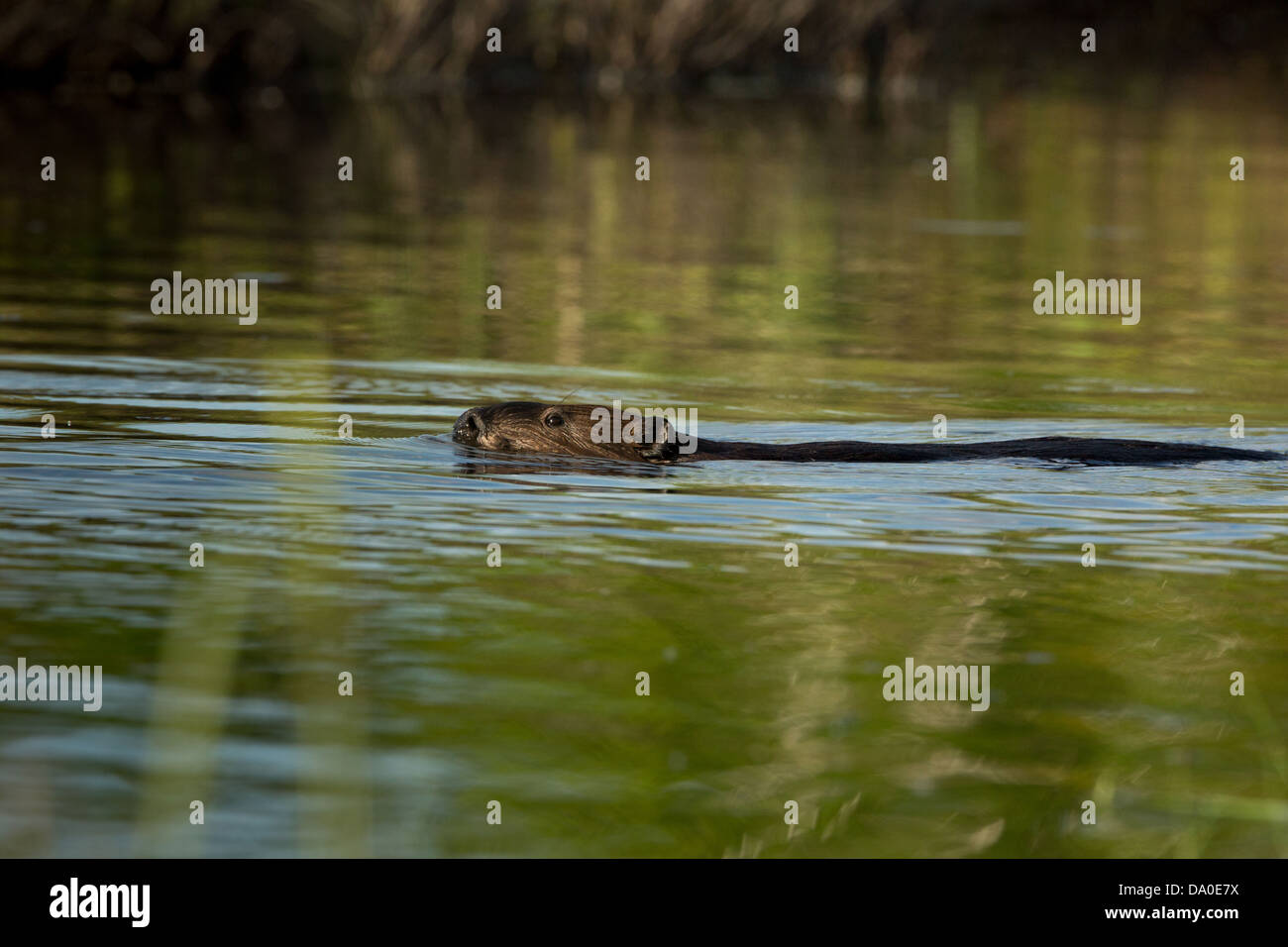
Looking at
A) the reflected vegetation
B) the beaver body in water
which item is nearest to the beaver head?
the beaver body in water

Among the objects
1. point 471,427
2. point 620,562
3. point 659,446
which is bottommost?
point 620,562

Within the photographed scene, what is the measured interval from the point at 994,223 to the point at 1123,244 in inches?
90.1

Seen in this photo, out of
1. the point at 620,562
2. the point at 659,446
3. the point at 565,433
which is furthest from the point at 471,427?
the point at 620,562

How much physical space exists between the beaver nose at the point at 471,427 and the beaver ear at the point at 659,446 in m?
0.80

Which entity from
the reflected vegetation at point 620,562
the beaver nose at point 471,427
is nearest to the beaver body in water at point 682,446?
the beaver nose at point 471,427

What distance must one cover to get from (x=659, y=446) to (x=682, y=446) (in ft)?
0.53

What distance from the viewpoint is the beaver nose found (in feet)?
38.2

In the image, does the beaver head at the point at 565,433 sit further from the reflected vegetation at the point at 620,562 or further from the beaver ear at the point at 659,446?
the reflected vegetation at the point at 620,562

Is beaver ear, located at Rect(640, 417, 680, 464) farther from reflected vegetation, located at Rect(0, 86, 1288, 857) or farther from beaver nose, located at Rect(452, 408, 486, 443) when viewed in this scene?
beaver nose, located at Rect(452, 408, 486, 443)

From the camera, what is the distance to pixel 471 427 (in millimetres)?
11656

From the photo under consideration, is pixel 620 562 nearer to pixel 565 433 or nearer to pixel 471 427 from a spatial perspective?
pixel 565 433

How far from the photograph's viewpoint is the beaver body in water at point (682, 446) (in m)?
11.4

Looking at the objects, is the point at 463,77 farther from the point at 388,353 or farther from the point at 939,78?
the point at 388,353

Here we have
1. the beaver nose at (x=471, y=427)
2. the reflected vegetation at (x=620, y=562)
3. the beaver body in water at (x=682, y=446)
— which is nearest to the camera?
the reflected vegetation at (x=620, y=562)
